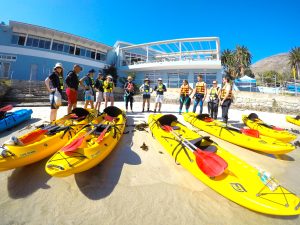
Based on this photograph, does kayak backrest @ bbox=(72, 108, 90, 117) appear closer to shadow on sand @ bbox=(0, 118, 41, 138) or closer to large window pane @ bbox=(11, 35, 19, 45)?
shadow on sand @ bbox=(0, 118, 41, 138)

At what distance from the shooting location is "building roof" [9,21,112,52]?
19344 millimetres

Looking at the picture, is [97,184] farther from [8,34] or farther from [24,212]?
[8,34]

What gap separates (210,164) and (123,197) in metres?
1.49

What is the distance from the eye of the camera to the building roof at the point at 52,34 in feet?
63.5

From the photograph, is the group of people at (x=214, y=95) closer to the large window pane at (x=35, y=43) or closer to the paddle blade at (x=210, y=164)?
the paddle blade at (x=210, y=164)

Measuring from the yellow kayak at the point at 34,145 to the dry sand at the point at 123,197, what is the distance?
1.06ft

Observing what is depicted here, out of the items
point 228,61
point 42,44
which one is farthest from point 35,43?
point 228,61

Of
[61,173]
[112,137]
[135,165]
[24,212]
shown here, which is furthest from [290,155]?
[24,212]

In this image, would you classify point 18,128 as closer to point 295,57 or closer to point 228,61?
point 228,61

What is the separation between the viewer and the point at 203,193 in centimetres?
267

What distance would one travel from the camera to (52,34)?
20.8m

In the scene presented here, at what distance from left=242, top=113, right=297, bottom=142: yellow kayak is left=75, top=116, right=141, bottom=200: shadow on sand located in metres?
4.16

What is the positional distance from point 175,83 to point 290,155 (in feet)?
57.7

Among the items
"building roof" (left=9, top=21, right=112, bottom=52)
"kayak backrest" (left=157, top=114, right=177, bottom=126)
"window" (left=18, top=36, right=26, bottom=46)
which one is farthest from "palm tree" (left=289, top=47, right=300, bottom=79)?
"window" (left=18, top=36, right=26, bottom=46)
